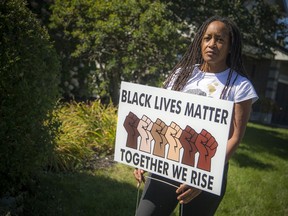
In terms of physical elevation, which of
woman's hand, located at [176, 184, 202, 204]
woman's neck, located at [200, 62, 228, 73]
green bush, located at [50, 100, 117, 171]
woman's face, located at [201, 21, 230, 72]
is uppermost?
woman's face, located at [201, 21, 230, 72]

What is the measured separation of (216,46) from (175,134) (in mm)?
646

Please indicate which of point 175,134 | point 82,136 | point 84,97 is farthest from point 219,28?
point 84,97

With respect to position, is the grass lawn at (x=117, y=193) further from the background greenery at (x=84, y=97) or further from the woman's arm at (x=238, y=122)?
the woman's arm at (x=238, y=122)

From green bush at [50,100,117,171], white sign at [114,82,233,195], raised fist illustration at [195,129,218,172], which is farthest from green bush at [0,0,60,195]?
raised fist illustration at [195,129,218,172]

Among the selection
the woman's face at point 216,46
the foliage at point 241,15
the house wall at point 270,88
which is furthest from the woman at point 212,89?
the house wall at point 270,88

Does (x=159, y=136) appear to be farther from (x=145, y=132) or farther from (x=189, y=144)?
(x=189, y=144)

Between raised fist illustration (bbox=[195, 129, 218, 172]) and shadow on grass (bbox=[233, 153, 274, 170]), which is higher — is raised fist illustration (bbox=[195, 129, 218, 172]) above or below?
above

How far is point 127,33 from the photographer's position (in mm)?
7297

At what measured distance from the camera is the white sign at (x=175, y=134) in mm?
1893

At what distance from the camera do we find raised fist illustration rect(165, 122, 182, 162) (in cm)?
206

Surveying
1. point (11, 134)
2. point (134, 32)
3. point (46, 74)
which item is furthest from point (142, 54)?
point (11, 134)

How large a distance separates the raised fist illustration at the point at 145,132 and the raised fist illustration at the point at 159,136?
0.03m

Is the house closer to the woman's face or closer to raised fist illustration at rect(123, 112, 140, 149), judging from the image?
the woman's face

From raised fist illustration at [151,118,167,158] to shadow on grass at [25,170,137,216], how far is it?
1.80 metres
